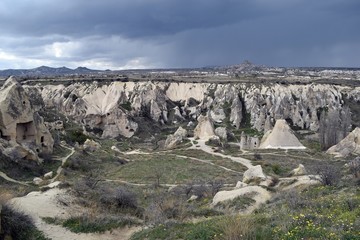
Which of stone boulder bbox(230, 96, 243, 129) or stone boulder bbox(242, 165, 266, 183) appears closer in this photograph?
stone boulder bbox(242, 165, 266, 183)

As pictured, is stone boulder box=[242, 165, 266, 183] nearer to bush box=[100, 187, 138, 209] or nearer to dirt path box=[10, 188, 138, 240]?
bush box=[100, 187, 138, 209]

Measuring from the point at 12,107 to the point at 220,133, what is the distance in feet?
86.5

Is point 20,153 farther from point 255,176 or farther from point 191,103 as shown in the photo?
point 191,103

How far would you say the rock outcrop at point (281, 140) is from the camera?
42156 millimetres

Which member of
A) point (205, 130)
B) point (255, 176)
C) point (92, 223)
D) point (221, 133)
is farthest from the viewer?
point (221, 133)

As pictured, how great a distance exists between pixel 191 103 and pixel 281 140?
40139 mm

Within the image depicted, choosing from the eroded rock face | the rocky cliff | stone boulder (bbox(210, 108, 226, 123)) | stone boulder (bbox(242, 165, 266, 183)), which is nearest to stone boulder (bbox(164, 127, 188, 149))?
the rocky cliff

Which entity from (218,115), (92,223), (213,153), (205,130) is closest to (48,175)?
(92,223)

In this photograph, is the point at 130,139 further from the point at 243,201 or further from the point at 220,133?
the point at 243,201

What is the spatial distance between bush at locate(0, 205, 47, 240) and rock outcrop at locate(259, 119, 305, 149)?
34.5m

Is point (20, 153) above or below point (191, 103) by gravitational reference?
below

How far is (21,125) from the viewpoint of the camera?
28.4 m

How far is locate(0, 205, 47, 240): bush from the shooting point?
378 inches

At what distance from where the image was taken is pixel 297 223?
25.5ft
